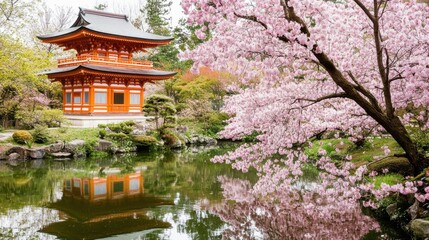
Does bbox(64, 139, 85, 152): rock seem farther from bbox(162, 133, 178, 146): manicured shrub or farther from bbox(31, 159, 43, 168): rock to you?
bbox(162, 133, 178, 146): manicured shrub

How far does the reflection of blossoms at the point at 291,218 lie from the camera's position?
8.02 m

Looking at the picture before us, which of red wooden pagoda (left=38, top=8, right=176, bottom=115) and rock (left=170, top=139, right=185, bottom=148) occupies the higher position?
red wooden pagoda (left=38, top=8, right=176, bottom=115)

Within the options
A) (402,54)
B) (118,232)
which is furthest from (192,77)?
(402,54)

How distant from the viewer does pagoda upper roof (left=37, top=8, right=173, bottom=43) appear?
25797mm

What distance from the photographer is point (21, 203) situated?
1073 cm

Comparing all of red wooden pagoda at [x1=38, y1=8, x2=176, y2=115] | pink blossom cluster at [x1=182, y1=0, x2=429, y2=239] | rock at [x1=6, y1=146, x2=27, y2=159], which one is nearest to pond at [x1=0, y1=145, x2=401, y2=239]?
rock at [x1=6, y1=146, x2=27, y2=159]

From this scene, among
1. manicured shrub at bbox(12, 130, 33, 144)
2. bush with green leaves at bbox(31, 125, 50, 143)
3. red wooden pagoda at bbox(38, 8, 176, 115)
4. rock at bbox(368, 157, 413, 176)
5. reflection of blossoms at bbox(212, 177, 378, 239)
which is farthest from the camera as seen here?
red wooden pagoda at bbox(38, 8, 176, 115)

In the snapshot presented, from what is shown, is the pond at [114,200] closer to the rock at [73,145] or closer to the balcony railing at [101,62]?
the rock at [73,145]

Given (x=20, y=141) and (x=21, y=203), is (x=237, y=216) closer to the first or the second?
(x=21, y=203)

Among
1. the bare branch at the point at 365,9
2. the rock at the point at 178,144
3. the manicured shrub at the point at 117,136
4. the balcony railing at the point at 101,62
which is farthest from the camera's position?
the balcony railing at the point at 101,62

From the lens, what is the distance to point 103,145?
21125 mm

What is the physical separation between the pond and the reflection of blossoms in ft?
1.07

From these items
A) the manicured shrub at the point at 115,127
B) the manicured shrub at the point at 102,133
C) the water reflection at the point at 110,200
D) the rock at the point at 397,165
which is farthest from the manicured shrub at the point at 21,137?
the rock at the point at 397,165

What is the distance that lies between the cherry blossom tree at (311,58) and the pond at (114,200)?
284 centimetres
